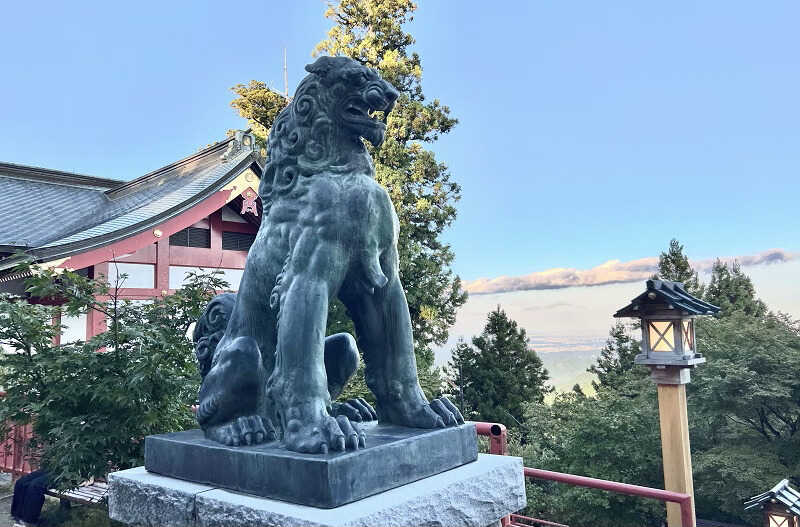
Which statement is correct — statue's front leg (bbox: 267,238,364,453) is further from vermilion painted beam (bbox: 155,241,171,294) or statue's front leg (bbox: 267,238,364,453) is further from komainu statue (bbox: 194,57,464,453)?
vermilion painted beam (bbox: 155,241,171,294)

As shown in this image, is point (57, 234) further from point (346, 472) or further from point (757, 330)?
point (757, 330)

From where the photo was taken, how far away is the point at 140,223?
7.70 meters

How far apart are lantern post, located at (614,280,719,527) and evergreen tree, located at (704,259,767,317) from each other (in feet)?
40.2

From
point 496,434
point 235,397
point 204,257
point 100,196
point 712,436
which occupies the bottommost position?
point 712,436

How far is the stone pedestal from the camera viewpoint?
1.60 m

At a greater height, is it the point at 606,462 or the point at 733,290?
the point at 733,290

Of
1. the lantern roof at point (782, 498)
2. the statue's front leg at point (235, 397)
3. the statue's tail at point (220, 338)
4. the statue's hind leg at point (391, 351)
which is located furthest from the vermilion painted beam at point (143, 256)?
the lantern roof at point (782, 498)

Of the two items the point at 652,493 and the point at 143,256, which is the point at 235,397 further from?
the point at 143,256

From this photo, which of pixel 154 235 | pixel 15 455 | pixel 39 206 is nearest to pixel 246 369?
pixel 15 455

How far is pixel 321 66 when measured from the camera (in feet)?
6.84

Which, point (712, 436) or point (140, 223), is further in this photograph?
point (712, 436)

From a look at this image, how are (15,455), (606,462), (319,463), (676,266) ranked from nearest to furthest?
(319,463), (15,455), (606,462), (676,266)

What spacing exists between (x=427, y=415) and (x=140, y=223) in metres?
6.76

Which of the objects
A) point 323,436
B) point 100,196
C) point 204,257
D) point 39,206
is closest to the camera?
point 323,436
